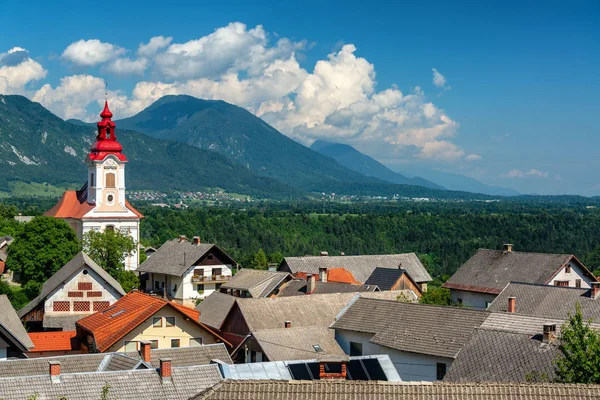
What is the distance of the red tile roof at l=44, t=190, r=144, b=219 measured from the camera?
8544 centimetres

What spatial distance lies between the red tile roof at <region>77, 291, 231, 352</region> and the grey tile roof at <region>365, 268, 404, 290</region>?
68.3 ft

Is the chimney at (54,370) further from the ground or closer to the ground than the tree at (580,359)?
closer to the ground

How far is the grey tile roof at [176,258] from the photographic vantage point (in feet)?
234

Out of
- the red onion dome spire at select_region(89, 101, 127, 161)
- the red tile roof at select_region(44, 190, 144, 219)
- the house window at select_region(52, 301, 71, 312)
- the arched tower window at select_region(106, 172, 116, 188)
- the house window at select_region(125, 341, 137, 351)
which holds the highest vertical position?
the red onion dome spire at select_region(89, 101, 127, 161)

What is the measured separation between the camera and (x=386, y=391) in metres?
16.5

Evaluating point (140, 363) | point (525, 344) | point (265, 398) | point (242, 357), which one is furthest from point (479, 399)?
point (242, 357)

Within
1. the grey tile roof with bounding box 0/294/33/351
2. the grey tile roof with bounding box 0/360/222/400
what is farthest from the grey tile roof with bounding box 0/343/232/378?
the grey tile roof with bounding box 0/294/33/351

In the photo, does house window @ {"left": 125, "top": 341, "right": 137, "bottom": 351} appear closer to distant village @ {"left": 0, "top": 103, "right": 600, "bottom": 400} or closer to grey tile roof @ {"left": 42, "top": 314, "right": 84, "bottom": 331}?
distant village @ {"left": 0, "top": 103, "right": 600, "bottom": 400}

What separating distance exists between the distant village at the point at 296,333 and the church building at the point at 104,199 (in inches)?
446

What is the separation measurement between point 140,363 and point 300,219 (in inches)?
5516

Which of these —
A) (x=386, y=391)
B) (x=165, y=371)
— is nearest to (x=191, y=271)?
(x=165, y=371)

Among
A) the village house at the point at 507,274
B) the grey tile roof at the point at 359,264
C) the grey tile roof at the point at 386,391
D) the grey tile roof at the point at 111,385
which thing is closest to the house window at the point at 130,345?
the grey tile roof at the point at 111,385

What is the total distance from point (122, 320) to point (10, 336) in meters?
5.63

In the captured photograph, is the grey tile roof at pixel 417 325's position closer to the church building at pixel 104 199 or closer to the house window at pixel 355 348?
the house window at pixel 355 348
